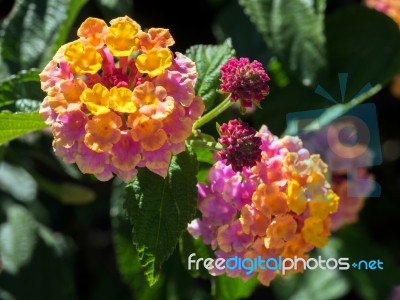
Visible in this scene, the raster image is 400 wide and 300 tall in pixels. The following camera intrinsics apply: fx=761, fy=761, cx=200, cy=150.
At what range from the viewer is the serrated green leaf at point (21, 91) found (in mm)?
1269

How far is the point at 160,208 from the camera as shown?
43.9 inches

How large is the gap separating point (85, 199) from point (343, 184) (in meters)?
0.58

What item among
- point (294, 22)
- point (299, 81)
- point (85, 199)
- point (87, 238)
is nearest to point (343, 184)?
point (299, 81)

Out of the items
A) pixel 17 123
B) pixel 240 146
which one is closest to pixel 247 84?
pixel 240 146

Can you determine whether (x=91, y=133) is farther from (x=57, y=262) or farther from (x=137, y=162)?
(x=57, y=262)

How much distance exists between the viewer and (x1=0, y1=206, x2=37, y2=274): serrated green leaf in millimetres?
1717

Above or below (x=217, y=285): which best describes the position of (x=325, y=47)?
above

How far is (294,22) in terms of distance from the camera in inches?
61.6

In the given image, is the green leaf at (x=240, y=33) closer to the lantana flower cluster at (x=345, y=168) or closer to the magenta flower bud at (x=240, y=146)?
the lantana flower cluster at (x=345, y=168)

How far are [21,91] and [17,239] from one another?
578mm

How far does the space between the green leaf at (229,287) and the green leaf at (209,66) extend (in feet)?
1.20

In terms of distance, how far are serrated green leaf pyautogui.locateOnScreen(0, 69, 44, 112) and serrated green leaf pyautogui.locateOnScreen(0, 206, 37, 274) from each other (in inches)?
22.0

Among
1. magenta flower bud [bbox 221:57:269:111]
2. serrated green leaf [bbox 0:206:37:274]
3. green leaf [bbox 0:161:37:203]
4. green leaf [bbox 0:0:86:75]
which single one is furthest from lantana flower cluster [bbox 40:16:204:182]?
green leaf [bbox 0:161:37:203]

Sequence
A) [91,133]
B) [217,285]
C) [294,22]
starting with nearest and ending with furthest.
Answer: [91,133] < [217,285] < [294,22]
